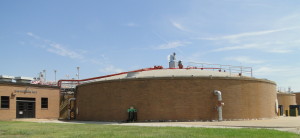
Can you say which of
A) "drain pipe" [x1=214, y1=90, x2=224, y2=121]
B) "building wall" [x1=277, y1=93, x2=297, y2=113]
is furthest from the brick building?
"building wall" [x1=277, y1=93, x2=297, y2=113]

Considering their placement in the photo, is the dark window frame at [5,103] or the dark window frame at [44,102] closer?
the dark window frame at [5,103]

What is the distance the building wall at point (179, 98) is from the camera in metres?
27.6

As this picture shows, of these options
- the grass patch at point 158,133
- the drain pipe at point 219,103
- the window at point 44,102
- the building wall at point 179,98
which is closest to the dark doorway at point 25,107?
the window at point 44,102

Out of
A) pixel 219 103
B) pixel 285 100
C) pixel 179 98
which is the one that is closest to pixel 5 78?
pixel 179 98

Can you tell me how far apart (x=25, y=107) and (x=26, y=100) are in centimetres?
78

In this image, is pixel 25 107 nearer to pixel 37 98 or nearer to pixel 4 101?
pixel 37 98

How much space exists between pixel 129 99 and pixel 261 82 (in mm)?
13129

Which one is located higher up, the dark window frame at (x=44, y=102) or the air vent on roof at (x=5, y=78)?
the air vent on roof at (x=5, y=78)

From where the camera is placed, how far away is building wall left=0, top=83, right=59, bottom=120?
3368 centimetres

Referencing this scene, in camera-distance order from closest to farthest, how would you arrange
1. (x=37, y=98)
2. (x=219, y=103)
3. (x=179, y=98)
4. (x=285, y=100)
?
(x=219, y=103), (x=179, y=98), (x=37, y=98), (x=285, y=100)

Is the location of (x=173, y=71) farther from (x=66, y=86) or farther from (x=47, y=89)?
(x=66, y=86)

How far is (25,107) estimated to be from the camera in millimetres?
35781

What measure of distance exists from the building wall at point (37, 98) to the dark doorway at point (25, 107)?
424mm

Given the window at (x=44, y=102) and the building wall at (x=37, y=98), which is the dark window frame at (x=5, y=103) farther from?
the window at (x=44, y=102)
